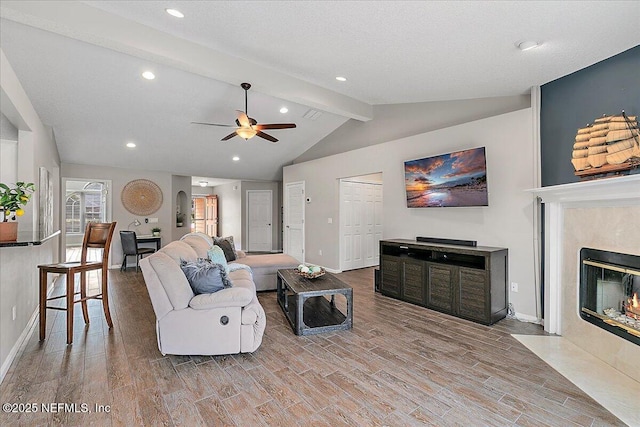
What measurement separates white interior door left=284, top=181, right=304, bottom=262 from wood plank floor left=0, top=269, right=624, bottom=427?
418 centimetres

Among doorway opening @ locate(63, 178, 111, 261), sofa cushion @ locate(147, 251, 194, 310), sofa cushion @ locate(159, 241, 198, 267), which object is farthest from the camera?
doorway opening @ locate(63, 178, 111, 261)

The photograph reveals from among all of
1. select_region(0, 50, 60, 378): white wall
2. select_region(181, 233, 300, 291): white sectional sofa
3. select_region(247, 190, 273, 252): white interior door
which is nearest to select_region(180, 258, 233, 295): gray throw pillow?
select_region(0, 50, 60, 378): white wall

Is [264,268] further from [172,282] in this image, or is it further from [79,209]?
[79,209]

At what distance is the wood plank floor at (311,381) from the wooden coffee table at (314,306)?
0.13 m

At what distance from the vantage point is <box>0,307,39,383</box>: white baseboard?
2504mm

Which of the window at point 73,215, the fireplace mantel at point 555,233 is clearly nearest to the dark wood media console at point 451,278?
the fireplace mantel at point 555,233

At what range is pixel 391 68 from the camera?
12.0ft

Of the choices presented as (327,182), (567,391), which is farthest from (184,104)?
(567,391)

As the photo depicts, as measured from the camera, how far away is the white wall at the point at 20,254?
260cm

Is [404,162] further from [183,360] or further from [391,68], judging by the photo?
[183,360]

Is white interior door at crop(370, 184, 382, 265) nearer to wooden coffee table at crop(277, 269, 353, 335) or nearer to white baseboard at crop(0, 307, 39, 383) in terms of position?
wooden coffee table at crop(277, 269, 353, 335)

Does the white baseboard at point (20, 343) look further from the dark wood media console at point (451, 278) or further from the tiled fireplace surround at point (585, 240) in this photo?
the tiled fireplace surround at point (585, 240)

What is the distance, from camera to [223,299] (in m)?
2.79

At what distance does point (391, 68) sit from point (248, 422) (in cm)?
364
